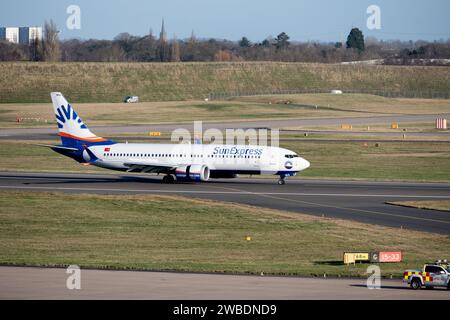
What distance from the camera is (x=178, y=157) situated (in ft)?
250

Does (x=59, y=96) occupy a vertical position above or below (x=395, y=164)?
above

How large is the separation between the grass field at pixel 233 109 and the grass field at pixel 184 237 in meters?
82.9

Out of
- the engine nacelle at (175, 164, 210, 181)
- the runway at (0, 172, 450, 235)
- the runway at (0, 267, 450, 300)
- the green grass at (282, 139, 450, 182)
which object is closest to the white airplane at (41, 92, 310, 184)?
the engine nacelle at (175, 164, 210, 181)

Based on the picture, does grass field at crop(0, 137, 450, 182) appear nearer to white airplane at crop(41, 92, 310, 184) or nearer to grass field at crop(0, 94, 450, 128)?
white airplane at crop(41, 92, 310, 184)

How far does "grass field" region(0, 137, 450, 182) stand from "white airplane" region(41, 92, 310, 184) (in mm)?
9290

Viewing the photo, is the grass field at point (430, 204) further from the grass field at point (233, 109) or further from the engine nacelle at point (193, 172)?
the grass field at point (233, 109)

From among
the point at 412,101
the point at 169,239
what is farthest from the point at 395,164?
the point at 412,101

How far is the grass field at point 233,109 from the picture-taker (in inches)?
6014

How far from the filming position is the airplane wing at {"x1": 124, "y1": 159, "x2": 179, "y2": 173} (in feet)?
249

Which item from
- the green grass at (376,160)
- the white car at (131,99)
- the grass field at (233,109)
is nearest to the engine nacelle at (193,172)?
the green grass at (376,160)
